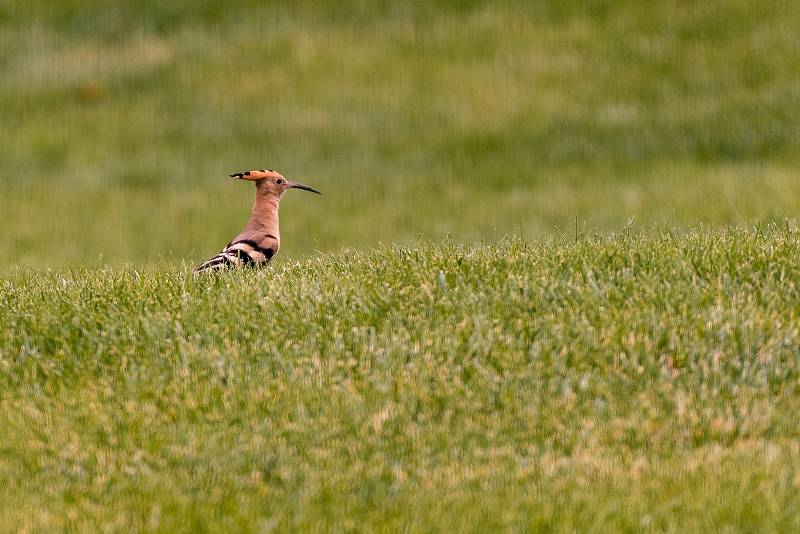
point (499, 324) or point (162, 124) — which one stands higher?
point (162, 124)

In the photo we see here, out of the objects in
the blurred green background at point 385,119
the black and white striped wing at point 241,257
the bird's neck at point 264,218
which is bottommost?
the black and white striped wing at point 241,257

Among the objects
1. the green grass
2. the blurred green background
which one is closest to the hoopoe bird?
the green grass

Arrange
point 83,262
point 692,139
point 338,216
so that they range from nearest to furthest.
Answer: point 83,262 < point 338,216 < point 692,139

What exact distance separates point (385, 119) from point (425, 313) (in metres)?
10.00

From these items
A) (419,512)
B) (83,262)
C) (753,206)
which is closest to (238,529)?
(419,512)

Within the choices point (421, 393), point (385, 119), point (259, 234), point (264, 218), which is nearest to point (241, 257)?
point (259, 234)

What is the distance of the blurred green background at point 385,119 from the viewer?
1611cm

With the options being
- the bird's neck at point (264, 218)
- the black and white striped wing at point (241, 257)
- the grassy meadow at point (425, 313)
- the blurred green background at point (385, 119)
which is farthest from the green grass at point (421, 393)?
the blurred green background at point (385, 119)

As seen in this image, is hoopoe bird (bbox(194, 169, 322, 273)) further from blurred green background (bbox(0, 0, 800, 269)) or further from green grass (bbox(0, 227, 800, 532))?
blurred green background (bbox(0, 0, 800, 269))

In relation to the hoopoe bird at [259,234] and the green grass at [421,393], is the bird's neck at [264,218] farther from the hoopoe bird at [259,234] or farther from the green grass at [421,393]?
the green grass at [421,393]

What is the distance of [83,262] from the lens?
15188 mm

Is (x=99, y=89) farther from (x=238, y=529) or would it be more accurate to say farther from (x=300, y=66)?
(x=238, y=529)

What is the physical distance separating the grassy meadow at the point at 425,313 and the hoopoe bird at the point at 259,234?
0.44 metres

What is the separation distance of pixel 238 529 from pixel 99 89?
48.9ft
